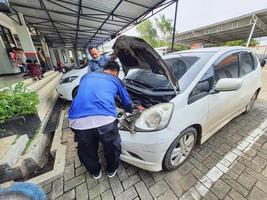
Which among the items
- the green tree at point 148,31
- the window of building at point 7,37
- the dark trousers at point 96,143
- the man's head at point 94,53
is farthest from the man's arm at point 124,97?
the green tree at point 148,31

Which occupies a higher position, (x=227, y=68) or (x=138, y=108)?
(x=227, y=68)

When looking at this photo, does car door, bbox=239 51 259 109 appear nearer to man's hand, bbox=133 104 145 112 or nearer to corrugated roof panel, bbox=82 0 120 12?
man's hand, bbox=133 104 145 112

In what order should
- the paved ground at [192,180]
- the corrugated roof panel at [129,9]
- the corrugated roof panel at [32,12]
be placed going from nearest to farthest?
the paved ground at [192,180] < the corrugated roof panel at [129,9] < the corrugated roof panel at [32,12]

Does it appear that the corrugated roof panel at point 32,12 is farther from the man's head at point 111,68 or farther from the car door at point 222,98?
the car door at point 222,98

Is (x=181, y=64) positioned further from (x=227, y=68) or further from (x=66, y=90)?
(x=66, y=90)

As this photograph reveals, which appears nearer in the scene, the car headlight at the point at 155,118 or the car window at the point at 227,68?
the car headlight at the point at 155,118

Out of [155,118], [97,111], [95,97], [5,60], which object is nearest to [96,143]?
[97,111]

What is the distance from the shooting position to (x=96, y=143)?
1.75m

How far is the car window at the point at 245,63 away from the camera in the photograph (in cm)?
271

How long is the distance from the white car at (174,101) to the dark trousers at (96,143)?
15cm

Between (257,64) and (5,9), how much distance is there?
715 cm

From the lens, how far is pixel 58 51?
2208cm

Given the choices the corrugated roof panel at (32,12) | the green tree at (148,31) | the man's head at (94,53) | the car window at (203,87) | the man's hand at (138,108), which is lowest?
the man's hand at (138,108)

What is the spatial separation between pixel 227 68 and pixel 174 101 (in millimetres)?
1480
